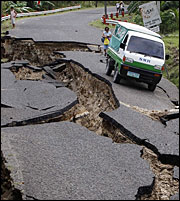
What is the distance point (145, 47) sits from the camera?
11.3 meters

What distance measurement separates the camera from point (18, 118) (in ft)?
27.0

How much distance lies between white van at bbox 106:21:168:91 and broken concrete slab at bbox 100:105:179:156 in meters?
2.53

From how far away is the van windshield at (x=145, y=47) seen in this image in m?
11.3

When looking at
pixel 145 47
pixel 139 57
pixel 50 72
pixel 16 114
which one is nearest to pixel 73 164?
pixel 16 114

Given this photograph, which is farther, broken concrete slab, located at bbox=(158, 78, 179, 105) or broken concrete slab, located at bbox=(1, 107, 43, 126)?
broken concrete slab, located at bbox=(158, 78, 179, 105)

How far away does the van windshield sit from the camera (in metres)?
11.3

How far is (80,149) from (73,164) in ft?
2.19

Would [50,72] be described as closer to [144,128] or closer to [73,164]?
[144,128]

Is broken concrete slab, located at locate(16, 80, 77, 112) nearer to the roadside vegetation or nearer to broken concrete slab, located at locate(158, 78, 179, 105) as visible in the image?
broken concrete slab, located at locate(158, 78, 179, 105)

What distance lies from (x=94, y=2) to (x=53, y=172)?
1398 inches

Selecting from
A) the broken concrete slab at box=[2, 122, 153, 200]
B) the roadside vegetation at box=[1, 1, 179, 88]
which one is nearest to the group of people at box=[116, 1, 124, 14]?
the roadside vegetation at box=[1, 1, 179, 88]

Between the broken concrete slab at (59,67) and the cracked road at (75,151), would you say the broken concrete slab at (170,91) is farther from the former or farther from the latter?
the broken concrete slab at (59,67)

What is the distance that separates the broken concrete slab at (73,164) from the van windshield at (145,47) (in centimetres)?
479

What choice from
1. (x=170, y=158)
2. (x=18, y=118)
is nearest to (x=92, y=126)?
(x=18, y=118)
